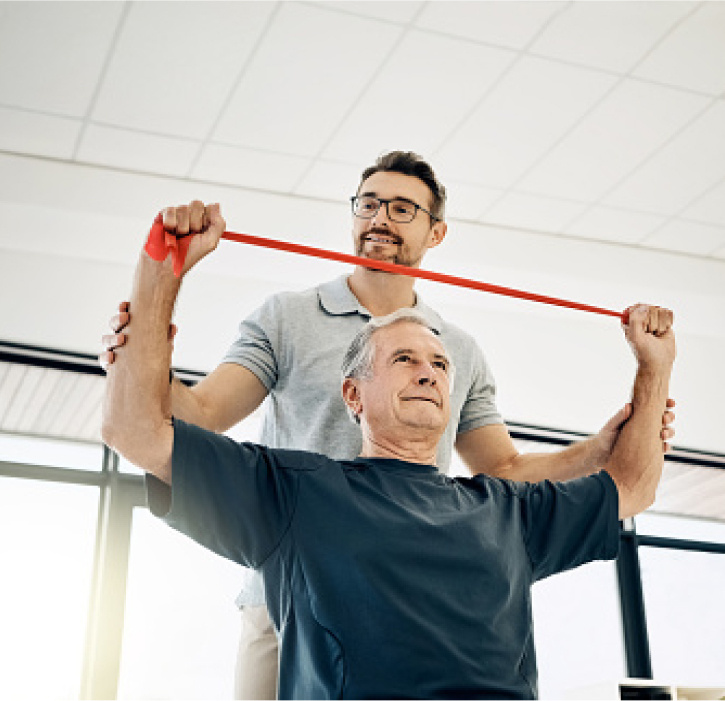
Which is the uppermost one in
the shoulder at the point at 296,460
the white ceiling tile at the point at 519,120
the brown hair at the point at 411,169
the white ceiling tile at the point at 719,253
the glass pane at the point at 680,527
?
the white ceiling tile at the point at 719,253

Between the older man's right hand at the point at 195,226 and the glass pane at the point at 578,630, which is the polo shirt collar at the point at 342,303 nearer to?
the older man's right hand at the point at 195,226

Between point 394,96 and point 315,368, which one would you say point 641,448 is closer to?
point 315,368

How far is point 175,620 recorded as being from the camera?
4.93m

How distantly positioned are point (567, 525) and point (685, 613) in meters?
4.88

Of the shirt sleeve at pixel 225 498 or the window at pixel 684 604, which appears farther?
the window at pixel 684 604

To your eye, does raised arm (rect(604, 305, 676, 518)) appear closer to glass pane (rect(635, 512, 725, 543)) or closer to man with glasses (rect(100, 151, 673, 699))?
man with glasses (rect(100, 151, 673, 699))

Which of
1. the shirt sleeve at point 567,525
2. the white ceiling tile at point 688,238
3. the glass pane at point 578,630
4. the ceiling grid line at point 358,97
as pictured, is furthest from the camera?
the glass pane at point 578,630

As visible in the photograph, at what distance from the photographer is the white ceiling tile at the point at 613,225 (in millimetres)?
4836

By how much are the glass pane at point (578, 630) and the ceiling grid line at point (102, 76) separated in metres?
3.46

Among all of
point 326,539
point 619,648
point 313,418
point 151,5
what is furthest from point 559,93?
point 619,648

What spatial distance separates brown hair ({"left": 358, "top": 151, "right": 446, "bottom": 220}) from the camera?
2223mm

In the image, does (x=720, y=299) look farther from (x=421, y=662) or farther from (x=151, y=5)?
(x=421, y=662)

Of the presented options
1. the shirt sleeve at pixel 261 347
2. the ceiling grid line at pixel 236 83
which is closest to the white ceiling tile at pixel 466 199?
the ceiling grid line at pixel 236 83

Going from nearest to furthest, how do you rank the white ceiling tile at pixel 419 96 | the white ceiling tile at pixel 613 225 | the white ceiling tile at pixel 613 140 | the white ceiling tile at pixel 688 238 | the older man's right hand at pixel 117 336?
the older man's right hand at pixel 117 336 → the white ceiling tile at pixel 419 96 → the white ceiling tile at pixel 613 140 → the white ceiling tile at pixel 613 225 → the white ceiling tile at pixel 688 238
